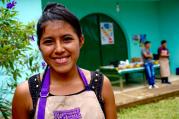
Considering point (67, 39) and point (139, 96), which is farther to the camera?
point (139, 96)

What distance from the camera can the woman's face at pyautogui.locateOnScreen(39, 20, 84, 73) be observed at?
5.03 ft

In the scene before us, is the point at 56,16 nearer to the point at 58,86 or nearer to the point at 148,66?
the point at 58,86

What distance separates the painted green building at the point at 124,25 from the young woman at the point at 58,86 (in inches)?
292

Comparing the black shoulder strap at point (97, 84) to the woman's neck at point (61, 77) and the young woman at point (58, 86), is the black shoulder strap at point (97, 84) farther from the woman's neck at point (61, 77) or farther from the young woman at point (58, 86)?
the woman's neck at point (61, 77)

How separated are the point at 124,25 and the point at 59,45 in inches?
377

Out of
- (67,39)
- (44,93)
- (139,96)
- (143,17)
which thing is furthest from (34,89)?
(143,17)

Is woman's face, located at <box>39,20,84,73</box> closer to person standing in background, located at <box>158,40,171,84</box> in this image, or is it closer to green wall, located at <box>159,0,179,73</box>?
person standing in background, located at <box>158,40,171,84</box>

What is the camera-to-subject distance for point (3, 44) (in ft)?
10.3

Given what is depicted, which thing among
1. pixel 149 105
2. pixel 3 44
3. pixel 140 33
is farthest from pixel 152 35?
pixel 3 44

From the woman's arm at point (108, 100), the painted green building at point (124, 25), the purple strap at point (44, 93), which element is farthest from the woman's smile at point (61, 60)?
the painted green building at point (124, 25)

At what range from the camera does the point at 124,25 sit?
35.9ft

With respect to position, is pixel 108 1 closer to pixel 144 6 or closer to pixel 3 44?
pixel 144 6

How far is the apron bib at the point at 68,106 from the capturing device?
4.97 feet

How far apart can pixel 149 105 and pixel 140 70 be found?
235 centimetres
